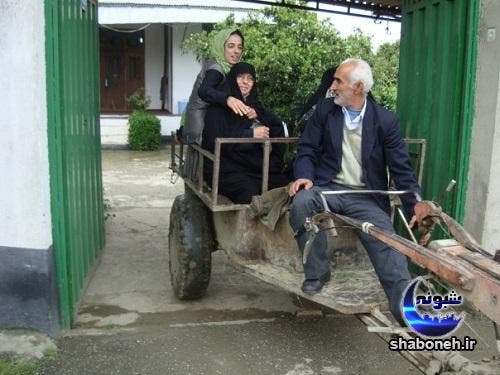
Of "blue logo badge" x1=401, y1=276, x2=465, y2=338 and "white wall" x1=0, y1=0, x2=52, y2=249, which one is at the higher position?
"white wall" x1=0, y1=0, x2=52, y2=249

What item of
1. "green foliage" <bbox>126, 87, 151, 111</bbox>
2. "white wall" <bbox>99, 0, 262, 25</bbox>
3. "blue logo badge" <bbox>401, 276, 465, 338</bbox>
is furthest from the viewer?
"green foliage" <bbox>126, 87, 151, 111</bbox>

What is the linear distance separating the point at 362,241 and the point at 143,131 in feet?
37.5

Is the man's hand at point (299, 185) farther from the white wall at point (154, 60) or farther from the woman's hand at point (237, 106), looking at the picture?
the white wall at point (154, 60)

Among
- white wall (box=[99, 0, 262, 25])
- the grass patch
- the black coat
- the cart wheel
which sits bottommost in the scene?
the grass patch

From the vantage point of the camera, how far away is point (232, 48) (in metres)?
5.33

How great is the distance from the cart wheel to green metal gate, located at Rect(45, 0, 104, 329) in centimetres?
78

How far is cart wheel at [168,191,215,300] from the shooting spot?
15.6ft

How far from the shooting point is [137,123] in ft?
47.6

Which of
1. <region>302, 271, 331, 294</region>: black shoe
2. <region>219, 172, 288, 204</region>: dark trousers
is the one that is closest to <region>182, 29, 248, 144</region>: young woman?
<region>219, 172, 288, 204</region>: dark trousers

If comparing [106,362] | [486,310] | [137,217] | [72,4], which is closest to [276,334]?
[106,362]

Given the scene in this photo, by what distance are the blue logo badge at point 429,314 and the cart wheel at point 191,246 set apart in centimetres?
211

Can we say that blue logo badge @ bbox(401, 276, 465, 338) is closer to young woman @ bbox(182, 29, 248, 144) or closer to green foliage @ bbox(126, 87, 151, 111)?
young woman @ bbox(182, 29, 248, 144)

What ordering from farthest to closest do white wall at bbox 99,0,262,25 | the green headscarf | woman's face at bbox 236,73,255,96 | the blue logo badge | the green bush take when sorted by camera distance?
the green bush < white wall at bbox 99,0,262,25 < the green headscarf < woman's face at bbox 236,73,255,96 < the blue logo badge

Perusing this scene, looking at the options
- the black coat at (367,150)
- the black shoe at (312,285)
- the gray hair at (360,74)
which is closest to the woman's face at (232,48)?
the black coat at (367,150)
